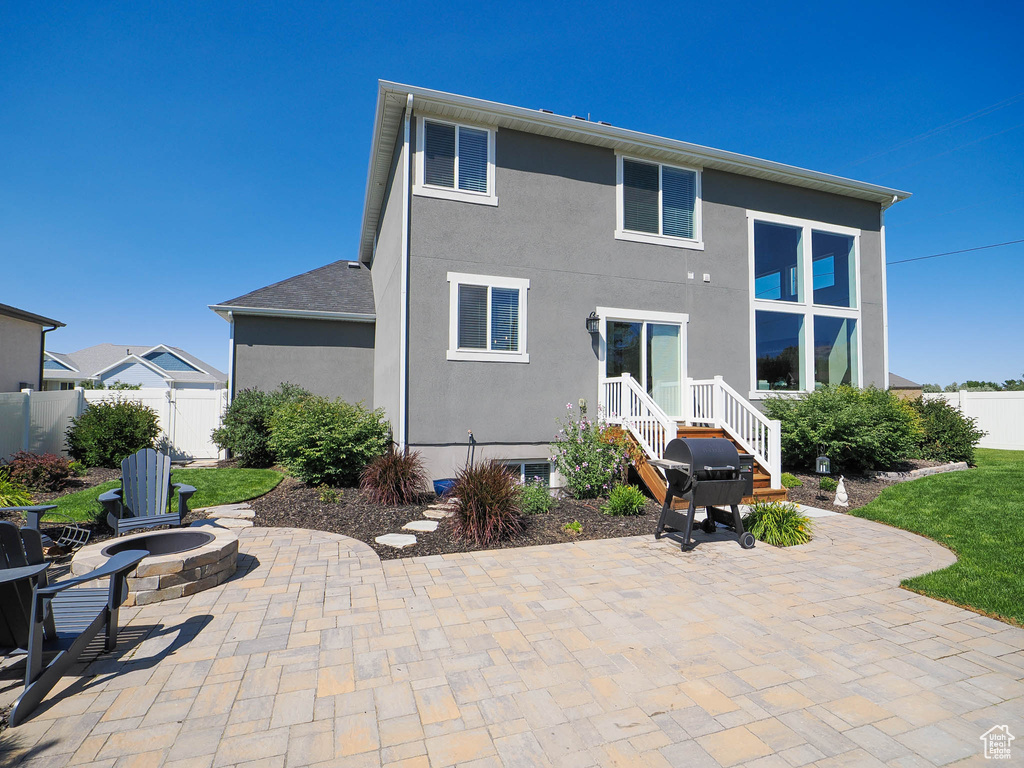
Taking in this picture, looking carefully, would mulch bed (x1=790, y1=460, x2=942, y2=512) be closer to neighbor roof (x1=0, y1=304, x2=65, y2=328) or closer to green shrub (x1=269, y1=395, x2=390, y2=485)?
green shrub (x1=269, y1=395, x2=390, y2=485)

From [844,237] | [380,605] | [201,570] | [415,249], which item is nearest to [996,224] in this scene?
[844,237]

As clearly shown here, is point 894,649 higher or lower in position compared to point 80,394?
lower

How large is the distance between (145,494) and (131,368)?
3530 cm

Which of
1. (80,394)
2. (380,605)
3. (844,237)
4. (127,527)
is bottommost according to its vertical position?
(380,605)

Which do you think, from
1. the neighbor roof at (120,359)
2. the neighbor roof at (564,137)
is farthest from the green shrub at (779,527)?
the neighbor roof at (120,359)

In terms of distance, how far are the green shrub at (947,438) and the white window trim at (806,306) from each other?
183cm

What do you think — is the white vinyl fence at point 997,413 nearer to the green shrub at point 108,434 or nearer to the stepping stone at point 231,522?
the stepping stone at point 231,522

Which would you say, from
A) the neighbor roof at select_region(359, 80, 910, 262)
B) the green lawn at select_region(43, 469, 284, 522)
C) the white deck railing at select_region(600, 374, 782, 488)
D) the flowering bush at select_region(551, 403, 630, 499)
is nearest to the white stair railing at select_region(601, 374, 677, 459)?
the white deck railing at select_region(600, 374, 782, 488)

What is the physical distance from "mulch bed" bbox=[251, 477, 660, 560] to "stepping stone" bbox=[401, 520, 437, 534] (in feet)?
0.26

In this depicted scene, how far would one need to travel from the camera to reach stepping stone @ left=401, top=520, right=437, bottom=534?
645 centimetres

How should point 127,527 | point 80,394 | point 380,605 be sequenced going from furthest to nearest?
point 80,394 → point 127,527 → point 380,605

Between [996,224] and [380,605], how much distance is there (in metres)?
24.2

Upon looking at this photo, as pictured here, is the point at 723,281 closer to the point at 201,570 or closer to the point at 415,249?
the point at 415,249

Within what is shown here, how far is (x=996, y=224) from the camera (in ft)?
57.9
